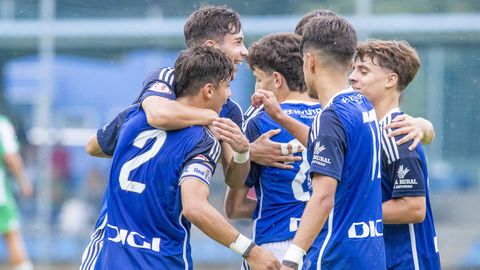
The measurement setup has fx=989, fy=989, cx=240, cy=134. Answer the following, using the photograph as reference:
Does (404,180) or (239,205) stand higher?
(404,180)

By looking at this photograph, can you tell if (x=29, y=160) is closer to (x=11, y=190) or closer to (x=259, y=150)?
(x=11, y=190)

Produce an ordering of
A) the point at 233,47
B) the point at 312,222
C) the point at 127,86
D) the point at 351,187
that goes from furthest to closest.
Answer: the point at 127,86 < the point at 233,47 < the point at 351,187 < the point at 312,222

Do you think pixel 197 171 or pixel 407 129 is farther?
pixel 407 129

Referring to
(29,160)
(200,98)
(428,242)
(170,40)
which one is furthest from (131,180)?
(29,160)

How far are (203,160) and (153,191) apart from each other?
28cm

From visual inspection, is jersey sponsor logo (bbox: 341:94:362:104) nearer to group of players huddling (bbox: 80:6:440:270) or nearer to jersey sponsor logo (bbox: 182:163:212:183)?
group of players huddling (bbox: 80:6:440:270)

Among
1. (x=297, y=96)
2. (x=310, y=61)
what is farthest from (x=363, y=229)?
(x=297, y=96)

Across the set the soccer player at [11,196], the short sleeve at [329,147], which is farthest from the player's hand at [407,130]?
the soccer player at [11,196]

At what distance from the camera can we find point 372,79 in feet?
17.1

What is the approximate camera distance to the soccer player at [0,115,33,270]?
35.3 ft

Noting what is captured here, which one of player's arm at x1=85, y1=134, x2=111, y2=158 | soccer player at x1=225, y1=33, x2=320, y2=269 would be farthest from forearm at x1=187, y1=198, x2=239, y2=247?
player's arm at x1=85, y1=134, x2=111, y2=158

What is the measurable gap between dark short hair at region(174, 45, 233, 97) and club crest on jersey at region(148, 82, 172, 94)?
11cm

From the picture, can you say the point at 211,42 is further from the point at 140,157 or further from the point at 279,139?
the point at 140,157

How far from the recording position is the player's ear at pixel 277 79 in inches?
211
